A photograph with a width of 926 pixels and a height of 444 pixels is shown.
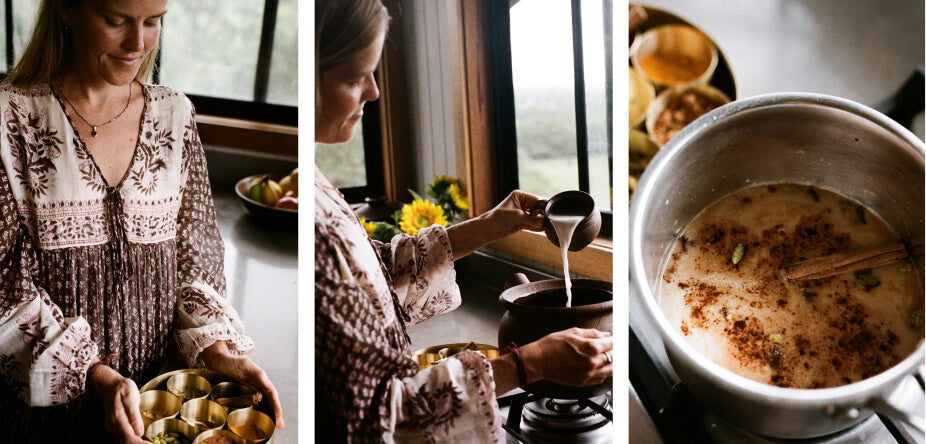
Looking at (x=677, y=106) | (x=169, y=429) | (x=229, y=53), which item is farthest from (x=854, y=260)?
(x=229, y=53)

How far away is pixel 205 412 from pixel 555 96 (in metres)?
0.71

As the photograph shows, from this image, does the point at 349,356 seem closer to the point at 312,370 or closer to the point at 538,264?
the point at 312,370

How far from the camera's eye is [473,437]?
2.81ft

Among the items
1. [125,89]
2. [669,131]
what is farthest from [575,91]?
[125,89]

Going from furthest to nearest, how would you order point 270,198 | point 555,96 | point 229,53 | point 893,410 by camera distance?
point 229,53
point 270,198
point 555,96
point 893,410

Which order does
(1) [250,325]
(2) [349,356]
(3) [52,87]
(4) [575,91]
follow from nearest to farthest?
(2) [349,356] < (3) [52,87] < (4) [575,91] < (1) [250,325]

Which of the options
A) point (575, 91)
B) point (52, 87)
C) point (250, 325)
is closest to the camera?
point (52, 87)

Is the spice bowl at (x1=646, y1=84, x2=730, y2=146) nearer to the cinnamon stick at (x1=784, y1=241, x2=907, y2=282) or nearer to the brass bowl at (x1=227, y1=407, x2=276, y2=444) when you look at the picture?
the cinnamon stick at (x1=784, y1=241, x2=907, y2=282)

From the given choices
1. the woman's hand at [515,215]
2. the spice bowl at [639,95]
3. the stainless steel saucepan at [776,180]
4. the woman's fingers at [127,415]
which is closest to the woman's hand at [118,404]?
the woman's fingers at [127,415]

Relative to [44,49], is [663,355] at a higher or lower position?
lower

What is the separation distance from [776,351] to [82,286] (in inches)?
40.9

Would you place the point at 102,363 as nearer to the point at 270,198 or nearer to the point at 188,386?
the point at 188,386

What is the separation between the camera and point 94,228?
3.14 ft

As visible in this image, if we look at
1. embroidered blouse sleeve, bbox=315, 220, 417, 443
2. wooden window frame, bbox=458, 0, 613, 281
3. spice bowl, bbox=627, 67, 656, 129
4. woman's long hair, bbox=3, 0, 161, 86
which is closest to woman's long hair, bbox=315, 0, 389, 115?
wooden window frame, bbox=458, 0, 613, 281
